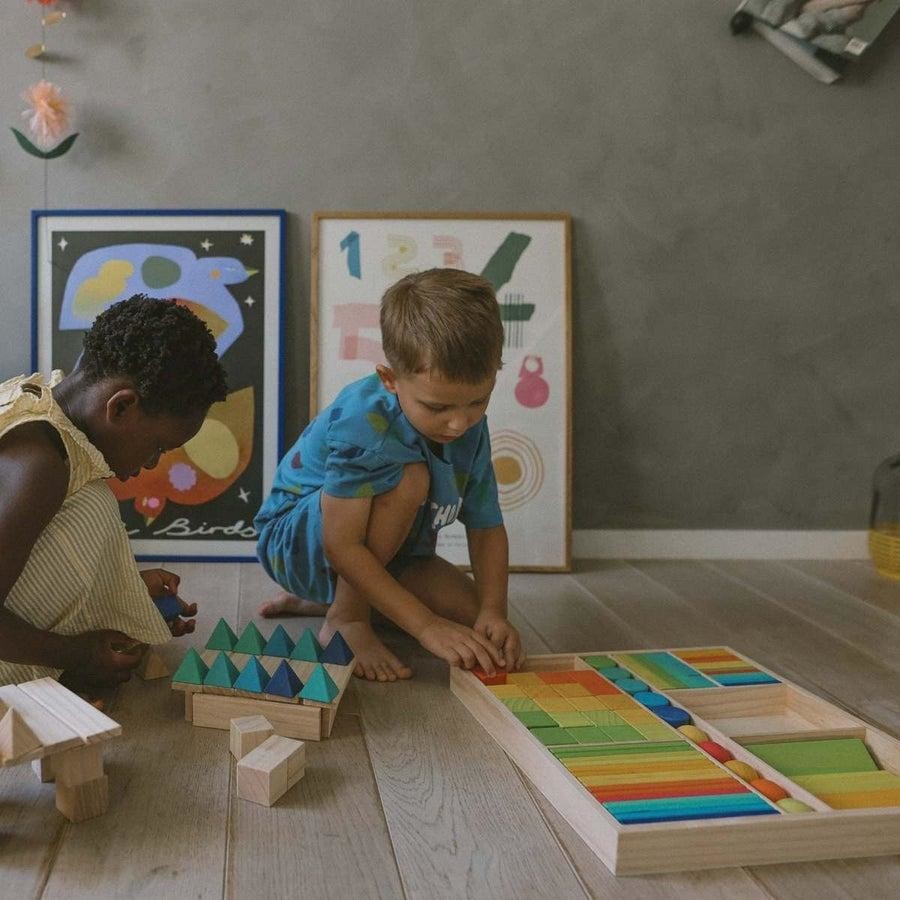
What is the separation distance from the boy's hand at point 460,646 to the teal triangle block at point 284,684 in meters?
0.21

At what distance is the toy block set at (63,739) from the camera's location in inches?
38.5

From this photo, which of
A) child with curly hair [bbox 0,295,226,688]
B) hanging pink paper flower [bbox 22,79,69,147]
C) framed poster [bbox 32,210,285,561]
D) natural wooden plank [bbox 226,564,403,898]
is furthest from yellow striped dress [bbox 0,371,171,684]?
hanging pink paper flower [bbox 22,79,69,147]

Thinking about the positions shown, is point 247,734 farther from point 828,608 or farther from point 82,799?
point 828,608

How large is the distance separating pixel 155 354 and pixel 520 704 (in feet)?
2.07

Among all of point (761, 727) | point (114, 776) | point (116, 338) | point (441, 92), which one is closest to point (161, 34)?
point (441, 92)

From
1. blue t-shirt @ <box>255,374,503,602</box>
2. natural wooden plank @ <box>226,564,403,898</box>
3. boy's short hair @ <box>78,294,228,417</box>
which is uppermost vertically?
boy's short hair @ <box>78,294,228,417</box>

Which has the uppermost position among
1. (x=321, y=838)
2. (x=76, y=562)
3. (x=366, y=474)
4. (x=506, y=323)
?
(x=506, y=323)

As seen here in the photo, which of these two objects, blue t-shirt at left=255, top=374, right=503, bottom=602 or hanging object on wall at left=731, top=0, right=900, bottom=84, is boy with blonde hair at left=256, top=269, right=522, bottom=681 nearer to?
blue t-shirt at left=255, top=374, right=503, bottom=602

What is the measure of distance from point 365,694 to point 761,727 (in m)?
0.52

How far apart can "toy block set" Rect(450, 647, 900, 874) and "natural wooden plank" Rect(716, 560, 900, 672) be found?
33 cm

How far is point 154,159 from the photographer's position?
2.21 meters

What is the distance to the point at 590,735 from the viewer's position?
1.20 meters

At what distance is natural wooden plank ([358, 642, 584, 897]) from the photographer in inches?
38.2

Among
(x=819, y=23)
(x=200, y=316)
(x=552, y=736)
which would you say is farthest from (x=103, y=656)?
(x=819, y=23)
